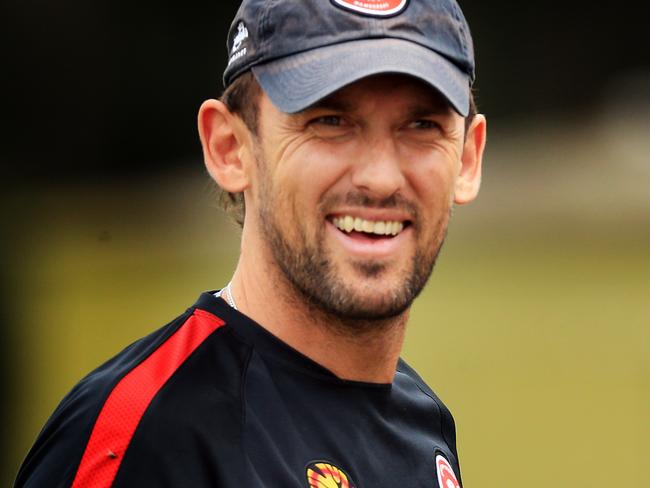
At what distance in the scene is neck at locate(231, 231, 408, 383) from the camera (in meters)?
2.17

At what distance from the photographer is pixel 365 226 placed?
206cm

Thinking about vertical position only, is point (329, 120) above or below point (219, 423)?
above

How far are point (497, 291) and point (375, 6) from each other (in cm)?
520

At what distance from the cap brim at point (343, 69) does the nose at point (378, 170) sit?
0.13m

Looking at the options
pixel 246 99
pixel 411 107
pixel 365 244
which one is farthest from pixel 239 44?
pixel 365 244

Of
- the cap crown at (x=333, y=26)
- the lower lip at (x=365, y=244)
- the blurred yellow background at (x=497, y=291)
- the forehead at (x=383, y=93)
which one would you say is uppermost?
the cap crown at (x=333, y=26)

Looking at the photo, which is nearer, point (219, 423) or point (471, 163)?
point (219, 423)

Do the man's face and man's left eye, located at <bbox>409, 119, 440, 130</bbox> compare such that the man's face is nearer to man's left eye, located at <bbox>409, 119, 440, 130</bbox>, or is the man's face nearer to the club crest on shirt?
man's left eye, located at <bbox>409, 119, 440, 130</bbox>

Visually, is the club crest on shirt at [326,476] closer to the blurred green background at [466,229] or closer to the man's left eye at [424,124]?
the man's left eye at [424,124]

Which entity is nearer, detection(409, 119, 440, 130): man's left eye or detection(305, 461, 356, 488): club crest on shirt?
detection(305, 461, 356, 488): club crest on shirt

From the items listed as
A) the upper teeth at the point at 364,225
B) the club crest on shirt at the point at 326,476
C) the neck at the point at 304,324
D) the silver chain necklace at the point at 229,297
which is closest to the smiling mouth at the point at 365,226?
the upper teeth at the point at 364,225

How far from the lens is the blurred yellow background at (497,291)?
22.6 ft

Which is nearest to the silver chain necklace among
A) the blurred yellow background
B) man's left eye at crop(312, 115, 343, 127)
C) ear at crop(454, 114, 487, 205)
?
man's left eye at crop(312, 115, 343, 127)

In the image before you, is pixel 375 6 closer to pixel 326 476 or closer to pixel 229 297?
pixel 229 297
